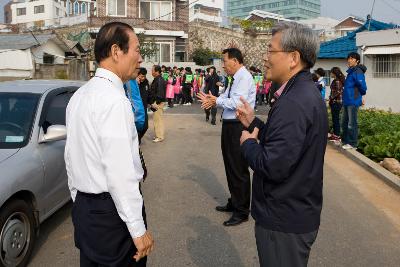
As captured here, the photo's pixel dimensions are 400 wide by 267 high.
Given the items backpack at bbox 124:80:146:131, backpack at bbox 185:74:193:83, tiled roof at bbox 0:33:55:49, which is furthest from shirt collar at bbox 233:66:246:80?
tiled roof at bbox 0:33:55:49

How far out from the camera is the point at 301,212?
2.10 meters

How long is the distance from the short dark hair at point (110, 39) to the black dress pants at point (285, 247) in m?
1.20

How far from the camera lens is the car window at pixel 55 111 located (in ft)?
14.4

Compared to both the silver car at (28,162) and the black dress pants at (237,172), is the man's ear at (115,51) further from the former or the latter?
the black dress pants at (237,172)

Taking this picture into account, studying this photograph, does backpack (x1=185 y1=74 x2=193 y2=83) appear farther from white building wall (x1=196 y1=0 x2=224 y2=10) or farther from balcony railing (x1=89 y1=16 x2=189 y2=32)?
white building wall (x1=196 y1=0 x2=224 y2=10)

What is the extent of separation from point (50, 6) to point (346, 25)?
46.0 m

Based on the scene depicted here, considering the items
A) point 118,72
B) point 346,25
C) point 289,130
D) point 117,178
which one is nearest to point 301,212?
point 289,130

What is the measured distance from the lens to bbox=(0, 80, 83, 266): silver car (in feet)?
11.3

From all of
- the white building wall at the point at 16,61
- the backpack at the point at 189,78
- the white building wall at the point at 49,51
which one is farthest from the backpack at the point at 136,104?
the white building wall at the point at 49,51

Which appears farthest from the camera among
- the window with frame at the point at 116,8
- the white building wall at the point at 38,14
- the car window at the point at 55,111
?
the white building wall at the point at 38,14

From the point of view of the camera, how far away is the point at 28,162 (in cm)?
374

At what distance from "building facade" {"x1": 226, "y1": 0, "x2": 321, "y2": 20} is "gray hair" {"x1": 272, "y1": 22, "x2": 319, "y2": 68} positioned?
4444 inches

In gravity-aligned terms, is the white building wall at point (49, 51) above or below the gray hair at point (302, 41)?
above

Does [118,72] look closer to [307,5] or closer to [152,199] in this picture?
[152,199]
